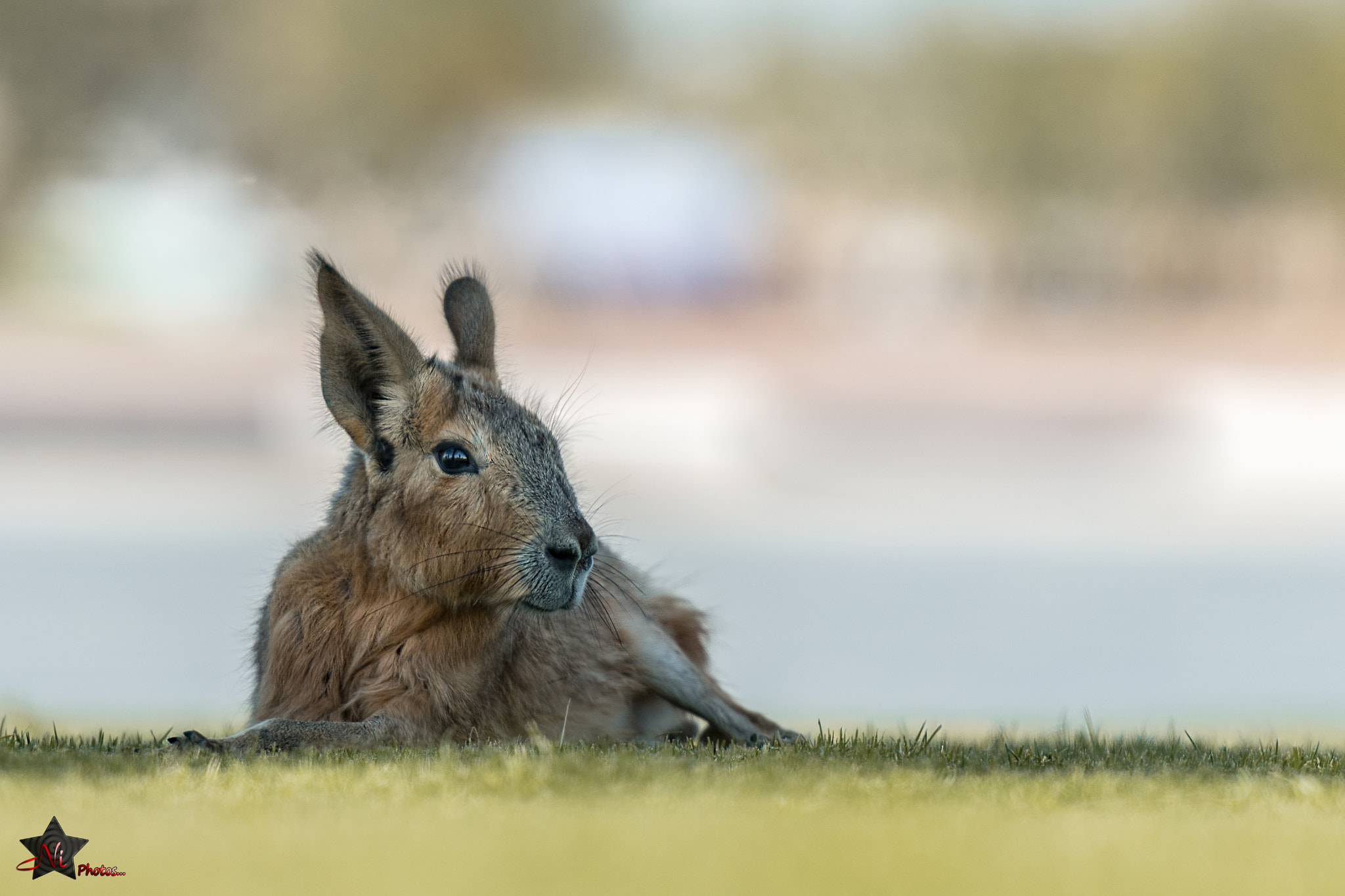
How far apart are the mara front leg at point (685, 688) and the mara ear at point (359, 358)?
1.25 meters

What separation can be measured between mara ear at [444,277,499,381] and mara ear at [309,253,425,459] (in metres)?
0.52

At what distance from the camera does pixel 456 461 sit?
4.81 meters

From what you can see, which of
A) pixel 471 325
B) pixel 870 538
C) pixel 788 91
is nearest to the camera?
pixel 471 325

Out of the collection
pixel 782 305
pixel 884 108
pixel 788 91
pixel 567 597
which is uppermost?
pixel 788 91

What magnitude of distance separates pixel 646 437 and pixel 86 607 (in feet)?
29.1

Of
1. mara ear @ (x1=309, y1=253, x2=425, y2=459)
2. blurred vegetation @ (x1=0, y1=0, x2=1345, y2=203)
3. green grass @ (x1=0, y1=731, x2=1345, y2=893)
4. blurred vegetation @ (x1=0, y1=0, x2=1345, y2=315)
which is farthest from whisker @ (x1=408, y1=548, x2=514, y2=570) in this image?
blurred vegetation @ (x1=0, y1=0, x2=1345, y2=203)

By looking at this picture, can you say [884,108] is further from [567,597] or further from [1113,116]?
[567,597]

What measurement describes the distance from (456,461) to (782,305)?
3381cm

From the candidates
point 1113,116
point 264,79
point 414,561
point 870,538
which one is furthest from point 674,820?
point 1113,116

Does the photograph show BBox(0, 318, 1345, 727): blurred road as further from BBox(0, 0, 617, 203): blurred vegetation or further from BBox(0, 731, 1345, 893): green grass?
BBox(0, 0, 617, 203): blurred vegetation

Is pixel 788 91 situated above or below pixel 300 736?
above

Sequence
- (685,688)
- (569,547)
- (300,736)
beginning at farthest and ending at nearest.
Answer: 1. (685,688)
2. (569,547)
3. (300,736)

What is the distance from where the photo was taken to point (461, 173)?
141 ft

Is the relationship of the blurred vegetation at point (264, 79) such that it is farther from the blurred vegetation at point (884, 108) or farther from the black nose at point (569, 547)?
the black nose at point (569, 547)
